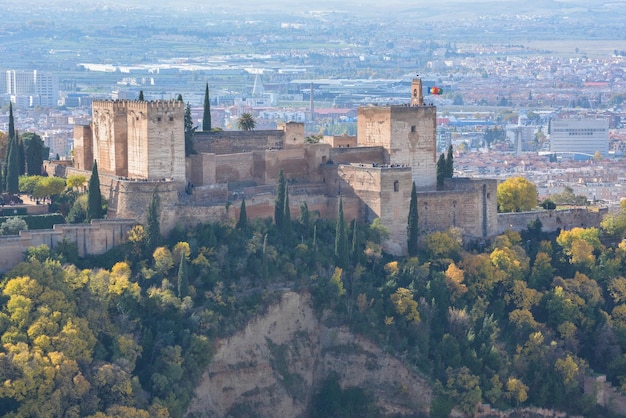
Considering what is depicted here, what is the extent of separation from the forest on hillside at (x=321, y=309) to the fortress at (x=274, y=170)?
2.41 ft

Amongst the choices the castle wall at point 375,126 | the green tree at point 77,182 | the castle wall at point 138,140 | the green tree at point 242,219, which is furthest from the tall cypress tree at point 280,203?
the castle wall at point 375,126

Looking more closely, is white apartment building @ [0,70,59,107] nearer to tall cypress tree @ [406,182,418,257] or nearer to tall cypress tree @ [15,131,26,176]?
tall cypress tree @ [15,131,26,176]

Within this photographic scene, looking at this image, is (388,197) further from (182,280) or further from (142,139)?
(182,280)

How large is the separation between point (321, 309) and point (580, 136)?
9143 cm

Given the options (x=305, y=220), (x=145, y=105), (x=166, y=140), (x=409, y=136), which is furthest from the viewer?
(x=409, y=136)

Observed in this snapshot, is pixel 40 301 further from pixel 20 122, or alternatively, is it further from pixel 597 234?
pixel 20 122

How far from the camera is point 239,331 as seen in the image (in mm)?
46344

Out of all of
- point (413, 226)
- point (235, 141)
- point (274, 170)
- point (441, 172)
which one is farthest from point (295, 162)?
point (441, 172)

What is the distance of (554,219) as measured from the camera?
57094 millimetres

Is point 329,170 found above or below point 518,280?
above

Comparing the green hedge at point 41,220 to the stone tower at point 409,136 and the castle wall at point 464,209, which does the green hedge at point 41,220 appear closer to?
the castle wall at point 464,209

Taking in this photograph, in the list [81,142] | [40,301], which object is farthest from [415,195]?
[40,301]

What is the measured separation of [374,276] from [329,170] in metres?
4.94

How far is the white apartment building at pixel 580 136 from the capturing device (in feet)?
446
